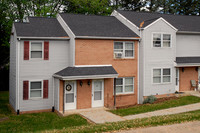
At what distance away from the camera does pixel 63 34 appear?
1884 centimetres

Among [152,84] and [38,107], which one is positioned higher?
[152,84]

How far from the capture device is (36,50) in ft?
57.9

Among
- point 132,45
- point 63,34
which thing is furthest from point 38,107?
point 132,45

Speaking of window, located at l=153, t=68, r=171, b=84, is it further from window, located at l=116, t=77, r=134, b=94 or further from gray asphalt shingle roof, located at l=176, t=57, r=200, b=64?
window, located at l=116, t=77, r=134, b=94

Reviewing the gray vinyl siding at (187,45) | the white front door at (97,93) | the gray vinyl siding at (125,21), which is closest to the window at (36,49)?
the white front door at (97,93)

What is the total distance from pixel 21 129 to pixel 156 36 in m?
12.9

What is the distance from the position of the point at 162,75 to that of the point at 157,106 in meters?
3.89

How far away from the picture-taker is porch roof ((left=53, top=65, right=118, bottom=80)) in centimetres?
1658

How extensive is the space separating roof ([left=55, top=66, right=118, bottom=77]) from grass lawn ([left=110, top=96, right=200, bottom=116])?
2986 mm

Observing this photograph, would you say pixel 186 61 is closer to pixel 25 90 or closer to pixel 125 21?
pixel 125 21

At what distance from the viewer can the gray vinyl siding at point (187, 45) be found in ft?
73.4

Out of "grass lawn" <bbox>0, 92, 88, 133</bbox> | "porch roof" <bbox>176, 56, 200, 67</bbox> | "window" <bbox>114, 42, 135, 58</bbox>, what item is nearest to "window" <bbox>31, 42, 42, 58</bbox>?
"grass lawn" <bbox>0, 92, 88, 133</bbox>

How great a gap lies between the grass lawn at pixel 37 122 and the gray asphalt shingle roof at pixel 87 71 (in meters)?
3.02

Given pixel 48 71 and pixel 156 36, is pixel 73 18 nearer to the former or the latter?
pixel 48 71
